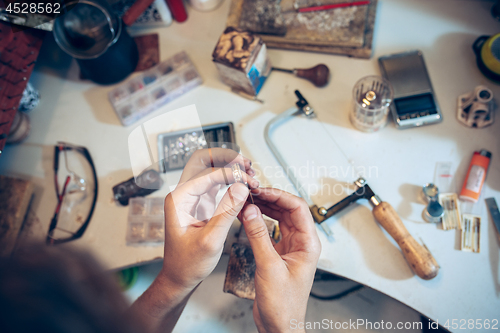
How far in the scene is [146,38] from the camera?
1.29 m

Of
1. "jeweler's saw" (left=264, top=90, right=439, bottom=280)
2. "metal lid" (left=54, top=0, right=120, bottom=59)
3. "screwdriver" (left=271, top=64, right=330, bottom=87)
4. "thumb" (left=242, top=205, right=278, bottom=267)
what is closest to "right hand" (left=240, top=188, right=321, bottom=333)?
"thumb" (left=242, top=205, right=278, bottom=267)

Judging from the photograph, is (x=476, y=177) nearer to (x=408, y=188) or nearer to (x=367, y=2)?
(x=408, y=188)

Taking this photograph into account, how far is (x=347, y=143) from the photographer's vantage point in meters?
1.07

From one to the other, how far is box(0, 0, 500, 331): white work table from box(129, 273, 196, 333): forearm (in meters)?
0.18

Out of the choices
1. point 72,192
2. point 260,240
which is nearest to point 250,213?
point 260,240

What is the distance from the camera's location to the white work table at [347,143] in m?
0.91

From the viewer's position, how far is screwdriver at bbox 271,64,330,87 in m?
1.10

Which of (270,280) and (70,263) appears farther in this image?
(270,280)

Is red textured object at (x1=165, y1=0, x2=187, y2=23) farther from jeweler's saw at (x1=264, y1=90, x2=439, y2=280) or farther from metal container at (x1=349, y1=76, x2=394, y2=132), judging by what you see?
metal container at (x1=349, y1=76, x2=394, y2=132)

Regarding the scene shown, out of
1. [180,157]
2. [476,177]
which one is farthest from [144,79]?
[476,177]

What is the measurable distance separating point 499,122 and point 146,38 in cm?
141

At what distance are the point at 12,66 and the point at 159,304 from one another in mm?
967

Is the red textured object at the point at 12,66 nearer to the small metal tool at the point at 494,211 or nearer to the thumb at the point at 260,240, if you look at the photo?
the thumb at the point at 260,240

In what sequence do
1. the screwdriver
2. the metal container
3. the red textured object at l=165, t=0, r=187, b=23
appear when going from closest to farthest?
the metal container → the screwdriver → the red textured object at l=165, t=0, r=187, b=23
